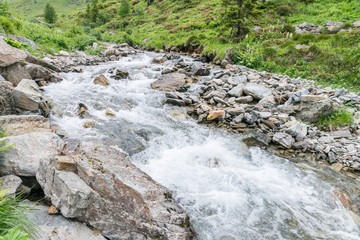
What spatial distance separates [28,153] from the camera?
5.55 m

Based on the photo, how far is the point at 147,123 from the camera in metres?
10.7

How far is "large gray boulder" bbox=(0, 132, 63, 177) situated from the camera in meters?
5.12

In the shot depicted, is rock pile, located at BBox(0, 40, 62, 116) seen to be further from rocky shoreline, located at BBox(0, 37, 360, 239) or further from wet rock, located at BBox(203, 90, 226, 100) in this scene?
wet rock, located at BBox(203, 90, 226, 100)

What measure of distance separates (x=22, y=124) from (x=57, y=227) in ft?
12.4

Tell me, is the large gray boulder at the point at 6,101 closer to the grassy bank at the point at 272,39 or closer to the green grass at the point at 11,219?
the green grass at the point at 11,219

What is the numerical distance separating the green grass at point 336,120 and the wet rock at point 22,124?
9.93m

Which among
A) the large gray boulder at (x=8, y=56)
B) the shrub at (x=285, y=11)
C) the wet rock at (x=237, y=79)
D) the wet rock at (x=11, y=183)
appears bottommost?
→ the wet rock at (x=237, y=79)

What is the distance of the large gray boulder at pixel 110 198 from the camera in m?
4.58

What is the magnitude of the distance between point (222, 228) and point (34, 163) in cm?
412

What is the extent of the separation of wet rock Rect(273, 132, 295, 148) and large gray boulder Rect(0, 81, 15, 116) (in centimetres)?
887

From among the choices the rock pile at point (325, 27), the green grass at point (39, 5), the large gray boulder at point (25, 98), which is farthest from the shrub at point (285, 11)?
the green grass at point (39, 5)

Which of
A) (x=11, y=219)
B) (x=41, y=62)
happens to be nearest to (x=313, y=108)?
(x=11, y=219)

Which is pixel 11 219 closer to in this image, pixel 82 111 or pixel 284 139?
pixel 82 111

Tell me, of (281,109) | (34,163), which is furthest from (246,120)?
(34,163)
